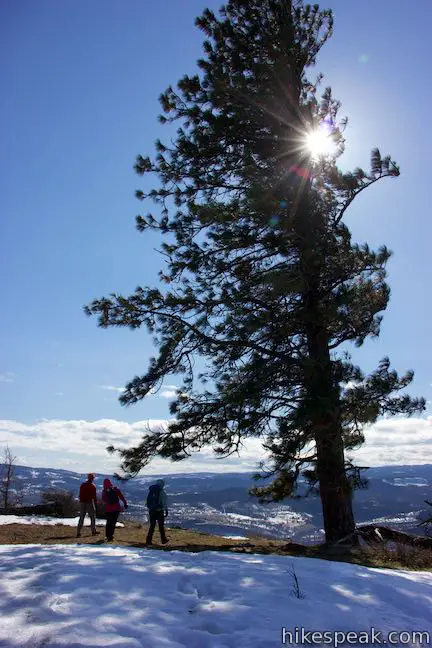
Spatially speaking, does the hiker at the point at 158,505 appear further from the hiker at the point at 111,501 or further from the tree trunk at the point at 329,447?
the tree trunk at the point at 329,447

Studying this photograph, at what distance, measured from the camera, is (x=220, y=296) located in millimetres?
11430

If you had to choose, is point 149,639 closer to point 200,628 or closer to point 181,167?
point 200,628

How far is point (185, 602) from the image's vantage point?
14.3 ft

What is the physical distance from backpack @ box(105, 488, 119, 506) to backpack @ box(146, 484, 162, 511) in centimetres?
95

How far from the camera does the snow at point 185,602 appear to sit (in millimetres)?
3559

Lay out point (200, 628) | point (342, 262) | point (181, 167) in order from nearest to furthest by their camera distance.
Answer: point (200, 628)
point (342, 262)
point (181, 167)

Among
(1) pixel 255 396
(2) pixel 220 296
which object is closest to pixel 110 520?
(1) pixel 255 396

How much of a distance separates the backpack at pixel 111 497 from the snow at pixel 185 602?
6.01m

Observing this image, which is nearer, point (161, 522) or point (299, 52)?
point (161, 522)

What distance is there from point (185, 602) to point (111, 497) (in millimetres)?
8374

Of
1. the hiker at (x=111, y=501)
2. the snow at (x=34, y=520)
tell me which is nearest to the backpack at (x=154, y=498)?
the hiker at (x=111, y=501)

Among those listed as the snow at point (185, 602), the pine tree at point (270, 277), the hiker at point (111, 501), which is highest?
the pine tree at point (270, 277)

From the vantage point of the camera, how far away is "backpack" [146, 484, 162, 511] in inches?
460

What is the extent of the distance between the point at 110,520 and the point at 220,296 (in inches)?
250
